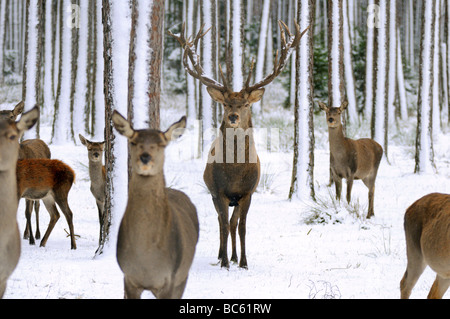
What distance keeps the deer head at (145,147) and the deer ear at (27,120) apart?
72cm

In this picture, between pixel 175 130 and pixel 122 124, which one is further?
pixel 175 130

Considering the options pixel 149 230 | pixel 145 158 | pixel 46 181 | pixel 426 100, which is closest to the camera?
pixel 145 158

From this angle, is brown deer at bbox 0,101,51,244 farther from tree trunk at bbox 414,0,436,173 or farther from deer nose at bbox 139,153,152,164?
tree trunk at bbox 414,0,436,173

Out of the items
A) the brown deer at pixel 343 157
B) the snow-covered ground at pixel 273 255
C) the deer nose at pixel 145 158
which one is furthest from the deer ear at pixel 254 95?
the brown deer at pixel 343 157

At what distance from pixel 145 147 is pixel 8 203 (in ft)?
3.59

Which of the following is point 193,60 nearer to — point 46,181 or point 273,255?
point 46,181

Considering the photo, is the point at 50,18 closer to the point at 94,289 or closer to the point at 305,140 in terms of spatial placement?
the point at 305,140

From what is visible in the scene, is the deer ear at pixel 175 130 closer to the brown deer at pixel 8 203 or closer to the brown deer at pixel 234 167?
the brown deer at pixel 8 203

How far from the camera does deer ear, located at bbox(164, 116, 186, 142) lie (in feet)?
14.1

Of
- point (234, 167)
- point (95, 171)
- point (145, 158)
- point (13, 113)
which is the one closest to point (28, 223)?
point (95, 171)

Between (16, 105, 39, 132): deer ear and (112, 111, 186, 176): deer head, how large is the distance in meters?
0.72

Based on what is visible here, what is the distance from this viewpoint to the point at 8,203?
13.8 feet

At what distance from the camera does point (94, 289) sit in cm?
555

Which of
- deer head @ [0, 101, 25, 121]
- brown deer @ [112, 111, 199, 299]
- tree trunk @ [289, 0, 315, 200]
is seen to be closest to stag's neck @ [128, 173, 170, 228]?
brown deer @ [112, 111, 199, 299]
